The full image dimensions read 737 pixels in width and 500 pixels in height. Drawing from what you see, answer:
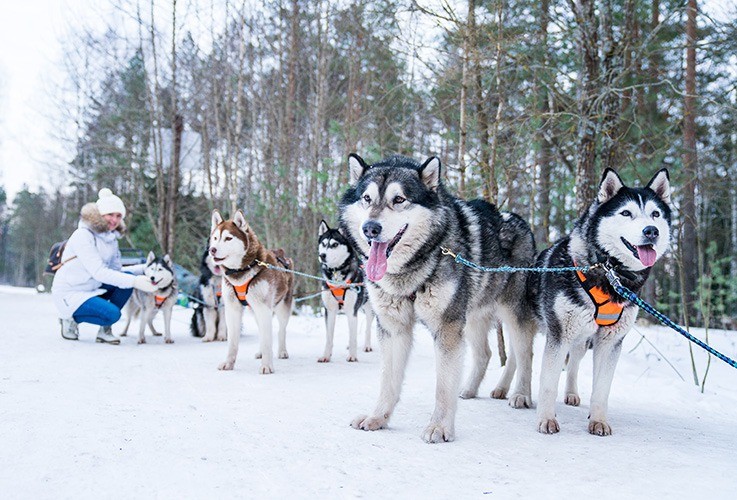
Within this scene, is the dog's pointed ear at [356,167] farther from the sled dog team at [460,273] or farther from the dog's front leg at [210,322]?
the dog's front leg at [210,322]

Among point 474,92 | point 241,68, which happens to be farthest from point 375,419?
point 241,68

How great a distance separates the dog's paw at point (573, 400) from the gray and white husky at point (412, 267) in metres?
1.03

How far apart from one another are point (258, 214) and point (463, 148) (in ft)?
22.5

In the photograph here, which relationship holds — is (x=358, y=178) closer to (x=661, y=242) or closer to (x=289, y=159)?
(x=661, y=242)

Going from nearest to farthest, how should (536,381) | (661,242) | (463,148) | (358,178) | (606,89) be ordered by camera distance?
1. (661,242)
2. (358,178)
3. (536,381)
4. (606,89)
5. (463,148)

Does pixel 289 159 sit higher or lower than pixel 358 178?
higher

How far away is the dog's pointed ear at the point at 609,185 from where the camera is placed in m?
2.82

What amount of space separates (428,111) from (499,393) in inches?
204

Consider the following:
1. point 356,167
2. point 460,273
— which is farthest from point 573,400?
point 356,167

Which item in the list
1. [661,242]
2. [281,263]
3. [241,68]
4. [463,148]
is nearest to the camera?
[661,242]

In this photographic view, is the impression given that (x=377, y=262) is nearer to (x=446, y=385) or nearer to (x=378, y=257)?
(x=378, y=257)

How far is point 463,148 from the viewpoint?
5.61 metres

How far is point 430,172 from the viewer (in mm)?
2783

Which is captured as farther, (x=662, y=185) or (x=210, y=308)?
(x=210, y=308)
